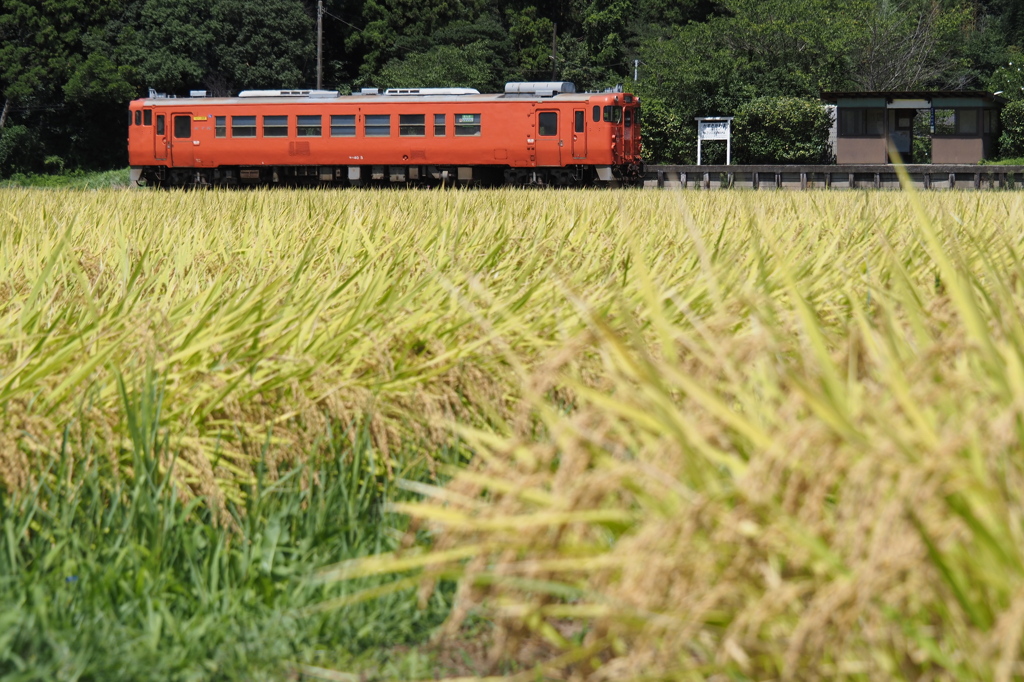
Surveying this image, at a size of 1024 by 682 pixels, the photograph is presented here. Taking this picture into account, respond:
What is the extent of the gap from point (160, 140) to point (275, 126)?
2733 millimetres

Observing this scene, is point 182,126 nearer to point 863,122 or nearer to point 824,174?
point 824,174

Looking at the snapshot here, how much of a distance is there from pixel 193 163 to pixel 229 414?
2285 centimetres

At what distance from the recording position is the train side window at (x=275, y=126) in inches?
949

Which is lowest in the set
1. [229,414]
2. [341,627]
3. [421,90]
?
[341,627]

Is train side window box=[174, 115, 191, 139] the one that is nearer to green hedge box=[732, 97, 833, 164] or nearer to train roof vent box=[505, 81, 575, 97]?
train roof vent box=[505, 81, 575, 97]

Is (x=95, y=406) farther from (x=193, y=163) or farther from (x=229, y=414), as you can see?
(x=193, y=163)

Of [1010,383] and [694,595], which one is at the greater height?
[1010,383]

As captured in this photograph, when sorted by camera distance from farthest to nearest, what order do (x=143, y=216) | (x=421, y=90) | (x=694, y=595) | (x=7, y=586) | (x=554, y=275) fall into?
1. (x=421, y=90)
2. (x=143, y=216)
3. (x=554, y=275)
4. (x=7, y=586)
5. (x=694, y=595)

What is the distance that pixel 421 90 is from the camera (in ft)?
78.5

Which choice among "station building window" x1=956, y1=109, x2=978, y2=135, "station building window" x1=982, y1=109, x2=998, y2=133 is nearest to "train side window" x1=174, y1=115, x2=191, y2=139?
"station building window" x1=956, y1=109, x2=978, y2=135

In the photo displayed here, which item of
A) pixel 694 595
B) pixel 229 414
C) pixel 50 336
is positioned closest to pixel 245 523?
pixel 229 414

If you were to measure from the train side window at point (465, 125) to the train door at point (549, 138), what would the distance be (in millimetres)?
1279

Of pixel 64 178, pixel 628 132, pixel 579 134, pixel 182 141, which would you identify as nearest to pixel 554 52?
pixel 64 178

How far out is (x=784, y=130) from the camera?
38.6m
